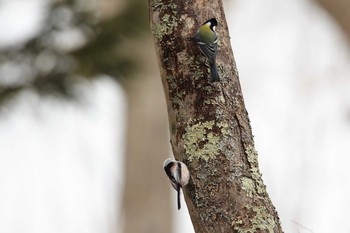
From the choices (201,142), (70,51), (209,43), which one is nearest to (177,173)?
(201,142)

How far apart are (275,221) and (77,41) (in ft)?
5.96

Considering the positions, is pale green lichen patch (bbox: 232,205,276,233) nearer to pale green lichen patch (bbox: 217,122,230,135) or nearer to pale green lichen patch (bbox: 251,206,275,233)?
pale green lichen patch (bbox: 251,206,275,233)

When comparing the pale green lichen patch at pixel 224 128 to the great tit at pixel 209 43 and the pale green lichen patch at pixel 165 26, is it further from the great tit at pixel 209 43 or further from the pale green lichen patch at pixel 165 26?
the pale green lichen patch at pixel 165 26

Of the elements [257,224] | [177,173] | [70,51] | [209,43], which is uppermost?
[70,51]

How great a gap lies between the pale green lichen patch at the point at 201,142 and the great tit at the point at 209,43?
87 millimetres

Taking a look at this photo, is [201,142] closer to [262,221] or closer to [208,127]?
[208,127]

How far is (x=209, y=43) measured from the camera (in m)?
1.43

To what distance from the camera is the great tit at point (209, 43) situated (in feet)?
4.68

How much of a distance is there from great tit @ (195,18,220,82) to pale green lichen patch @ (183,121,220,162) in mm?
87

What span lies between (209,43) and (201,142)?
0.56 ft

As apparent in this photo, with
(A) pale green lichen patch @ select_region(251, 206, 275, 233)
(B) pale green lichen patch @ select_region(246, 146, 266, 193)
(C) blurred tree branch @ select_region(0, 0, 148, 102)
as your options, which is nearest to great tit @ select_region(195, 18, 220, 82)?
(B) pale green lichen patch @ select_region(246, 146, 266, 193)

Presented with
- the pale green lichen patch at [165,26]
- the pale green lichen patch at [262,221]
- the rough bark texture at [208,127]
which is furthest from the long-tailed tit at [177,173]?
the pale green lichen patch at [165,26]

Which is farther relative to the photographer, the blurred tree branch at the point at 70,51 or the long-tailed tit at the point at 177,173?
the blurred tree branch at the point at 70,51

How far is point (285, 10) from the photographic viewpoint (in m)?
6.64
